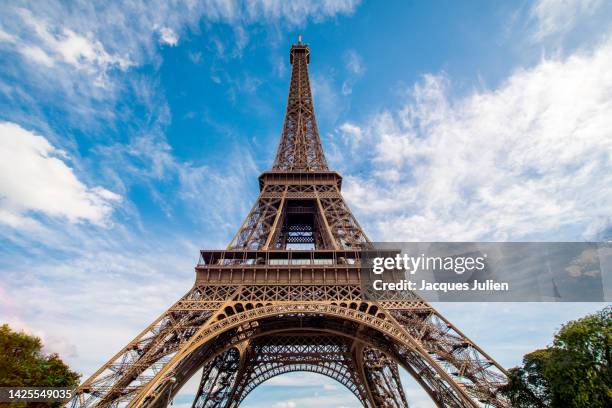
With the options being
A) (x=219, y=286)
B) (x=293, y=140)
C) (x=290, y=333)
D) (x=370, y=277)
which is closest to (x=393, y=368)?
(x=290, y=333)

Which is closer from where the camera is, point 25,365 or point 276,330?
point 25,365

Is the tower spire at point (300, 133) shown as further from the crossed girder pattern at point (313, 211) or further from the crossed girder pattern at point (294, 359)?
the crossed girder pattern at point (294, 359)

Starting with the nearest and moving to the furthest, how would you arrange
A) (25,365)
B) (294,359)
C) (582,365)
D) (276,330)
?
(582,365) → (25,365) → (276,330) → (294,359)

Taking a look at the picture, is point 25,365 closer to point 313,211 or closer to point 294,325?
point 294,325

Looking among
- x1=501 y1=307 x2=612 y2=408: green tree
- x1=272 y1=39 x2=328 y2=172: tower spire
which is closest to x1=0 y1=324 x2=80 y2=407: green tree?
x1=272 y1=39 x2=328 y2=172: tower spire

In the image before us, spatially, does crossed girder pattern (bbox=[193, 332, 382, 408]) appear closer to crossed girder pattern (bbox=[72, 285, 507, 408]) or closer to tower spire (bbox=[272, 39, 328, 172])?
crossed girder pattern (bbox=[72, 285, 507, 408])

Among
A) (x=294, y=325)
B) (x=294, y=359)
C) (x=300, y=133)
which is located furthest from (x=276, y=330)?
(x=300, y=133)

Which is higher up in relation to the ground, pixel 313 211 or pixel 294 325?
pixel 313 211
